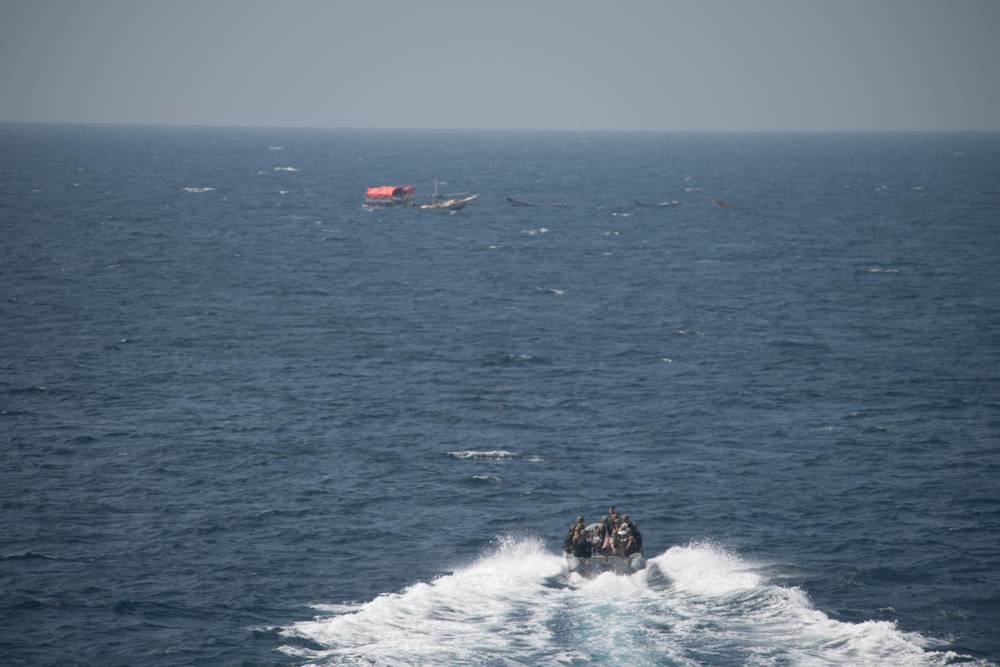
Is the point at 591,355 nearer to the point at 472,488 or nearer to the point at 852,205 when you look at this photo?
the point at 472,488

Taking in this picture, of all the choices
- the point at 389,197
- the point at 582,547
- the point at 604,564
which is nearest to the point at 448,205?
the point at 389,197

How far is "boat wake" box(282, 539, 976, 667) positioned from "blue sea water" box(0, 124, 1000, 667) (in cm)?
15

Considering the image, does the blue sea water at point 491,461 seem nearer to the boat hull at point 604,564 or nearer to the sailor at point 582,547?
the boat hull at point 604,564

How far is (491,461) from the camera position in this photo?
217ft

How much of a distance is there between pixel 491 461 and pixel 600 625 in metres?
21.7

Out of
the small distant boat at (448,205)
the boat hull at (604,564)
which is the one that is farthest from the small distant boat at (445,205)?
the boat hull at (604,564)

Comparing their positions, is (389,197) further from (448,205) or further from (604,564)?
(604,564)

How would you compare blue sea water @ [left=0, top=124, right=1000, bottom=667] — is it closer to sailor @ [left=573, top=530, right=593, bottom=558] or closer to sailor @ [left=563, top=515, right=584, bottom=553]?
sailor @ [left=563, top=515, right=584, bottom=553]

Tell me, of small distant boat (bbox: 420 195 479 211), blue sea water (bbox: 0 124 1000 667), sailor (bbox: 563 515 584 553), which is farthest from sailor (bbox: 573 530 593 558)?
small distant boat (bbox: 420 195 479 211)

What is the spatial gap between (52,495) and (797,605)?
125 feet

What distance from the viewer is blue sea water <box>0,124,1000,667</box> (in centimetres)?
4597

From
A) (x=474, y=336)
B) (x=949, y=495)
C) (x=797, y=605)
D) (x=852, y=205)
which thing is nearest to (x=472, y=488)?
(x=797, y=605)

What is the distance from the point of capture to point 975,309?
103 meters

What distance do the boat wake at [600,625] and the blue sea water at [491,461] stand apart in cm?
15
